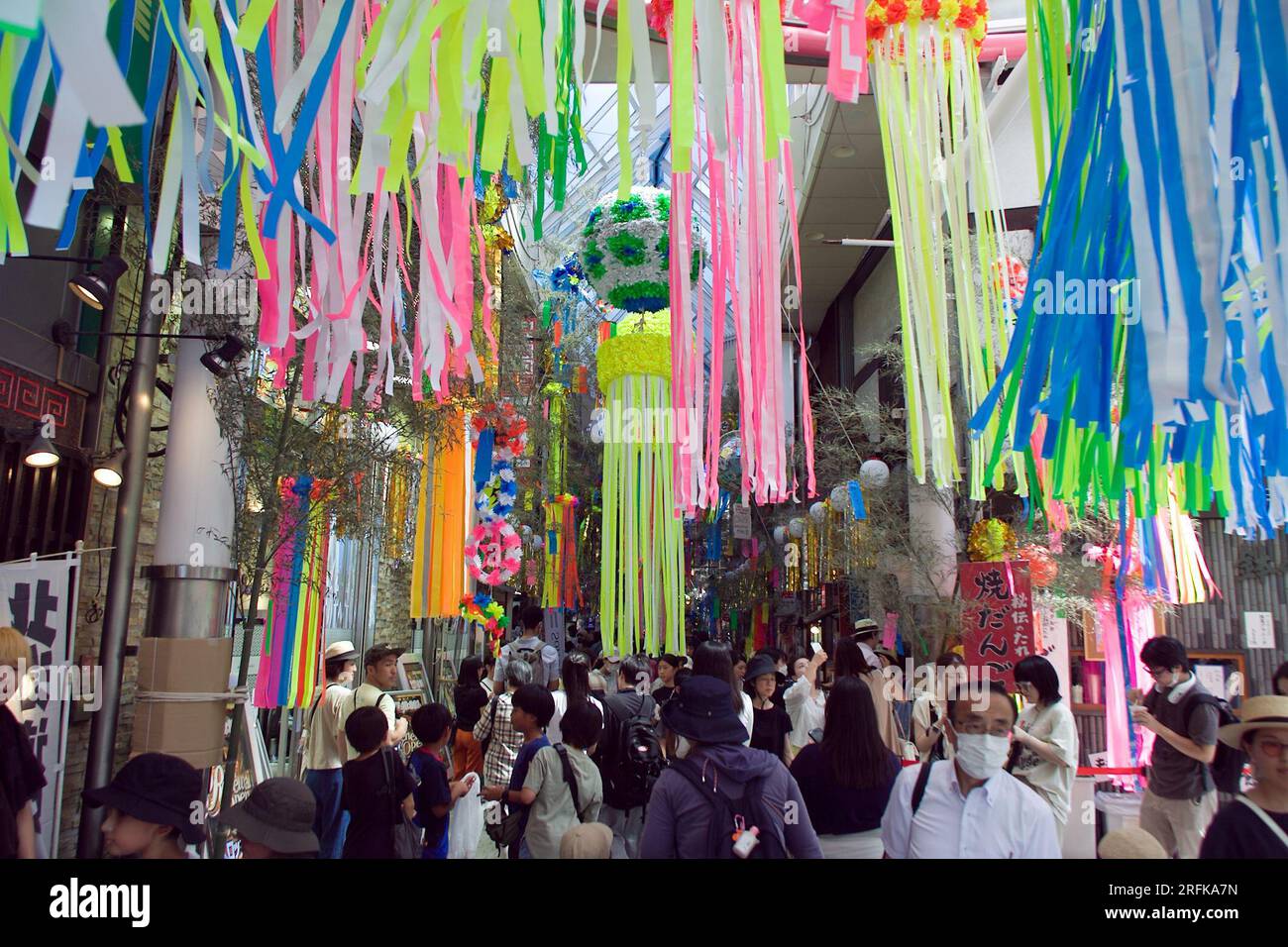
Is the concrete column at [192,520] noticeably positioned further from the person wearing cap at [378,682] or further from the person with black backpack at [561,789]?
the person with black backpack at [561,789]

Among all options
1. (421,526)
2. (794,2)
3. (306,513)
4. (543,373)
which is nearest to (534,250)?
(543,373)

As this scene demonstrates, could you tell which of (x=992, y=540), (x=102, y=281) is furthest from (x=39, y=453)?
(x=992, y=540)

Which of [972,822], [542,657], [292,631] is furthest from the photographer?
[542,657]

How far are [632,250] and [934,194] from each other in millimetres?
1949

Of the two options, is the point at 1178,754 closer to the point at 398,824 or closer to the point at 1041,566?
the point at 398,824

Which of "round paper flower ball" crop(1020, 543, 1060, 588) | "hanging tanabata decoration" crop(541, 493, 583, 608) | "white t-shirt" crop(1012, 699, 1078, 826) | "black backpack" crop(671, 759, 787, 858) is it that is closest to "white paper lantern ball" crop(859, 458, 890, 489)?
"round paper flower ball" crop(1020, 543, 1060, 588)

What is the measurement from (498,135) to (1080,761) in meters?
8.57

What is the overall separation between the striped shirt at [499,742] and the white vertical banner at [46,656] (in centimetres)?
152

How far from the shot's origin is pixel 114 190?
4039 millimetres

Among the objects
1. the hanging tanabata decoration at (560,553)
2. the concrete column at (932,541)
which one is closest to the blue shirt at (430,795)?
the concrete column at (932,541)

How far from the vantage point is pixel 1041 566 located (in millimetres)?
6762

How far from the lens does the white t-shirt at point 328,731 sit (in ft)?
11.1

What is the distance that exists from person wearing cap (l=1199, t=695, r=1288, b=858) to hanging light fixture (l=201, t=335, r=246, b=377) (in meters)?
3.30

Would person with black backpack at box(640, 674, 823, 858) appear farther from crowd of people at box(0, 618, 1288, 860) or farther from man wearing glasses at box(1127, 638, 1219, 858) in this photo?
man wearing glasses at box(1127, 638, 1219, 858)
